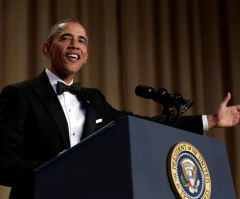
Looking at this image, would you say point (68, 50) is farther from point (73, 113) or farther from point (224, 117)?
point (224, 117)

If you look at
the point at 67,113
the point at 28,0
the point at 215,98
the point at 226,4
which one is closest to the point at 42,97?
the point at 67,113

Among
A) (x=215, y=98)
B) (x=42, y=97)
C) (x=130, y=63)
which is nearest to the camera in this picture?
(x=42, y=97)

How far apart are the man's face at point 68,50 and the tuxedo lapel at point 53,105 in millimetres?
105

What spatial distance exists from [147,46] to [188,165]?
2.37 meters

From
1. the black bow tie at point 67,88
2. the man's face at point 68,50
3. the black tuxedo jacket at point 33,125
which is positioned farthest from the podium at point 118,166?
the man's face at point 68,50

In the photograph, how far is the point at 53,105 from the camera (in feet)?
5.05

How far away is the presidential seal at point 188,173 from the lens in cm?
89

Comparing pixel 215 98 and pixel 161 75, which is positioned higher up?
pixel 161 75

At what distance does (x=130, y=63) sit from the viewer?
10.2ft

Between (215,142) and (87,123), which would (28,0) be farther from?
(215,142)

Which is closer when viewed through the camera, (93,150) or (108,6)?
(93,150)

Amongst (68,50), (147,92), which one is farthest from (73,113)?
(147,92)

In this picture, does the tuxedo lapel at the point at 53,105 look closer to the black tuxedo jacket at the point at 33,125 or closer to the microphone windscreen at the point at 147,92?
the black tuxedo jacket at the point at 33,125

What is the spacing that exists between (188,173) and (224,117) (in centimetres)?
57
